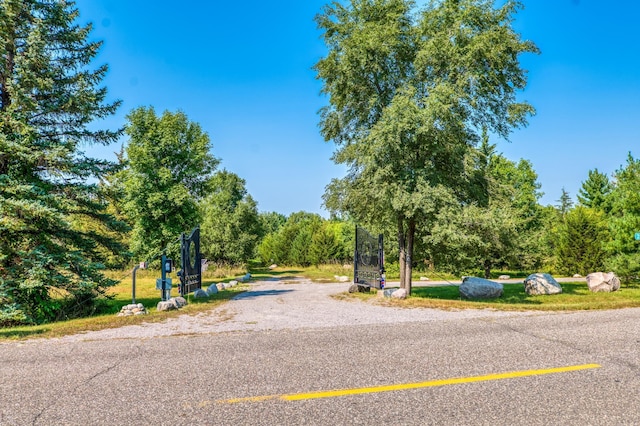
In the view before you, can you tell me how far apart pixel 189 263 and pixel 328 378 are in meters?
12.2

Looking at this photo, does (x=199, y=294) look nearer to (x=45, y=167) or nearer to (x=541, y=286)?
(x=45, y=167)

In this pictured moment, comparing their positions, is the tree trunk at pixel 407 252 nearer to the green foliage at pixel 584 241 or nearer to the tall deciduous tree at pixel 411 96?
the tall deciduous tree at pixel 411 96

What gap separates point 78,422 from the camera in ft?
12.3

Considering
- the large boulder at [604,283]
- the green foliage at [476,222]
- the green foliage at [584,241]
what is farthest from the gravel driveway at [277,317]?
the green foliage at [584,241]

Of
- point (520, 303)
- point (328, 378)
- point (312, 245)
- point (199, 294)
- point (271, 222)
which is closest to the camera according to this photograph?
point (328, 378)

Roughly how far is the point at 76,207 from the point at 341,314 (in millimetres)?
8586

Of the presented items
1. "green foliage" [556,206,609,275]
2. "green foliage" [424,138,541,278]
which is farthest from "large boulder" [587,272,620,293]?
"green foliage" [556,206,609,275]

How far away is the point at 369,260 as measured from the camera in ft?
59.0

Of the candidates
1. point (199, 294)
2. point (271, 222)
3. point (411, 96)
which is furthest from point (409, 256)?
point (271, 222)

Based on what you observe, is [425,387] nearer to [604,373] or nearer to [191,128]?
[604,373]

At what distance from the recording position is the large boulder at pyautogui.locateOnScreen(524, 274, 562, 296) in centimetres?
1805

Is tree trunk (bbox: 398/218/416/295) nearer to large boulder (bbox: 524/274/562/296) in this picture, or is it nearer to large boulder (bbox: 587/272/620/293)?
large boulder (bbox: 524/274/562/296)

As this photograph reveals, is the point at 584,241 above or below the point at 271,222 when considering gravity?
below

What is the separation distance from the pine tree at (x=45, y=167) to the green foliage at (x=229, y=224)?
22.8 metres
